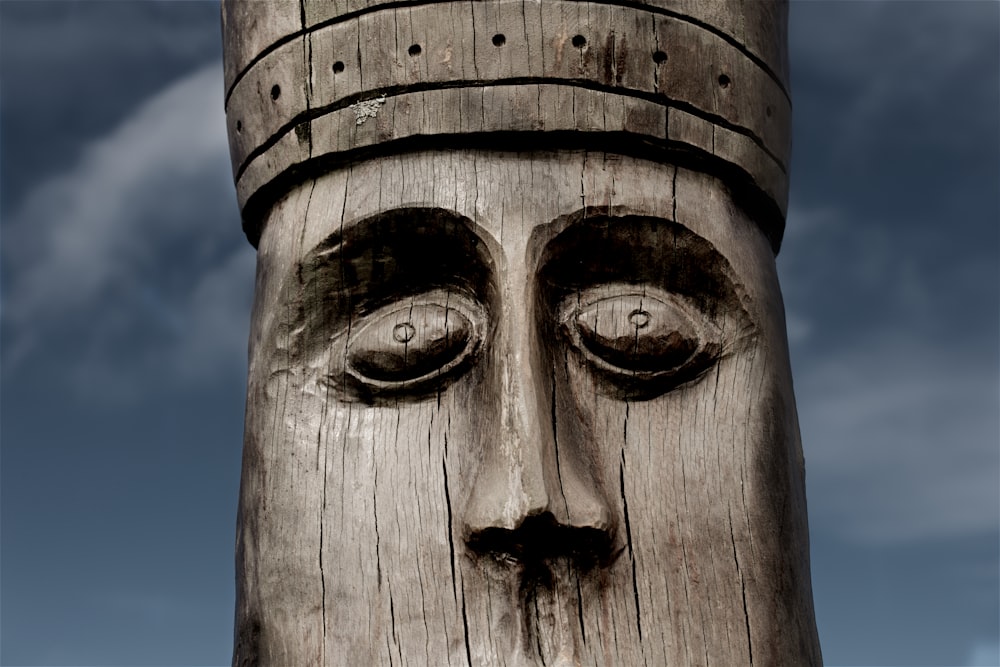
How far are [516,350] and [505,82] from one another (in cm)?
81

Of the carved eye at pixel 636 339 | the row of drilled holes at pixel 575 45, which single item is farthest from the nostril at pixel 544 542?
the row of drilled holes at pixel 575 45

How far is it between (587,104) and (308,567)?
150 cm

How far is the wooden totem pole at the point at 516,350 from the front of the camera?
291cm

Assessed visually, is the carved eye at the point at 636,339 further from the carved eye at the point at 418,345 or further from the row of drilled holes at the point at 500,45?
the row of drilled holes at the point at 500,45

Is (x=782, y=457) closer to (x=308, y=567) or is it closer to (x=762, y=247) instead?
(x=762, y=247)

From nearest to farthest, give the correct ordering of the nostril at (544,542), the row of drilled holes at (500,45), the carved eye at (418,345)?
the nostril at (544,542)
the carved eye at (418,345)
the row of drilled holes at (500,45)

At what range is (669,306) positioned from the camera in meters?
3.32

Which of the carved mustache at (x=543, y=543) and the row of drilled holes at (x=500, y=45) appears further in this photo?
the row of drilled holes at (x=500, y=45)

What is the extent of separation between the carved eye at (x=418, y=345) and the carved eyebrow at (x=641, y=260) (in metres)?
0.26

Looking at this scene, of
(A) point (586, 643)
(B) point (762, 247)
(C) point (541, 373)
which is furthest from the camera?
(B) point (762, 247)

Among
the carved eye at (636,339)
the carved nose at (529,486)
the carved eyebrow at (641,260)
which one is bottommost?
the carved nose at (529,486)

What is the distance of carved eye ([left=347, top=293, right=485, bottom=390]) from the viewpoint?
3188 mm

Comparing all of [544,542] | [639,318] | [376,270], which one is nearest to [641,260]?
[639,318]

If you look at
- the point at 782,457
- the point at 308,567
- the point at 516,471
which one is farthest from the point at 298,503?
the point at 782,457
